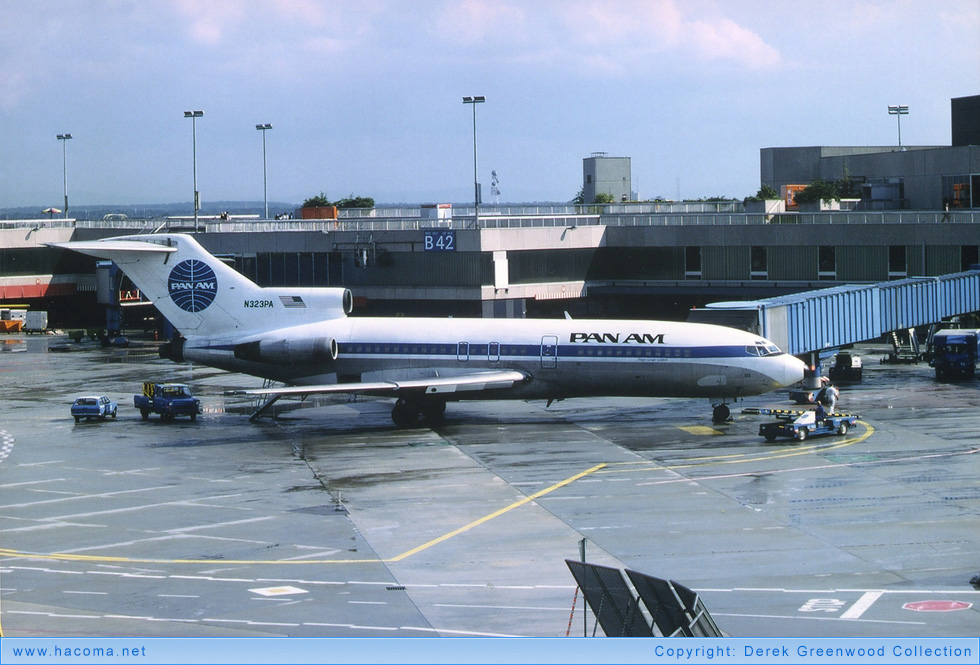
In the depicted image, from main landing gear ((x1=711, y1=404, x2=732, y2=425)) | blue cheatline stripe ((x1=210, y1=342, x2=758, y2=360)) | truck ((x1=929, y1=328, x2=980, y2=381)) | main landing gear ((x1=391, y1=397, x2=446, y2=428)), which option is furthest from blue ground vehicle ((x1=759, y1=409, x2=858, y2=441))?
truck ((x1=929, y1=328, x2=980, y2=381))

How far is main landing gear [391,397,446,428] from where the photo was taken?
186 ft

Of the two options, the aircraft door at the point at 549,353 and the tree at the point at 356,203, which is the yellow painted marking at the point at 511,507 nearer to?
the aircraft door at the point at 549,353

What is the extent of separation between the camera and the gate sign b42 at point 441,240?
9050cm

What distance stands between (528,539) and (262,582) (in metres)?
8.07

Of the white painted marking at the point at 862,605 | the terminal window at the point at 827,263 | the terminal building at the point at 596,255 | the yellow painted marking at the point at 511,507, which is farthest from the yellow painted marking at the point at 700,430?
the terminal window at the point at 827,263

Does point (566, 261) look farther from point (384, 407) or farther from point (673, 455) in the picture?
point (673, 455)

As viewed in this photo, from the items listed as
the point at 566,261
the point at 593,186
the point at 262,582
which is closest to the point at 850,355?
the point at 566,261

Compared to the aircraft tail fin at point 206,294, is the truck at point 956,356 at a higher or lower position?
lower

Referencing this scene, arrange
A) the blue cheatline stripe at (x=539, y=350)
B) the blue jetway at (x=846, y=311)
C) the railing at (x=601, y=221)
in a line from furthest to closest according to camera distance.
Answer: the railing at (x=601, y=221)
the blue jetway at (x=846, y=311)
the blue cheatline stripe at (x=539, y=350)

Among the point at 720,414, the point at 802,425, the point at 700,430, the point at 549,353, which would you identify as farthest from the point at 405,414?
the point at 802,425

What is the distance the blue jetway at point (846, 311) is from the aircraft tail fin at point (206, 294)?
19516 millimetres

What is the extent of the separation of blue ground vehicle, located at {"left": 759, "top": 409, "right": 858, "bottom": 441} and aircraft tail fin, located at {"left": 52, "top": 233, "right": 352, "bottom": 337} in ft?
70.8

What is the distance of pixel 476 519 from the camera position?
37625 millimetres

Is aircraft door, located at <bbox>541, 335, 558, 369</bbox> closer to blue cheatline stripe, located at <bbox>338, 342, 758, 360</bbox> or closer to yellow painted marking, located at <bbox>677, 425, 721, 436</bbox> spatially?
blue cheatline stripe, located at <bbox>338, 342, 758, 360</bbox>
